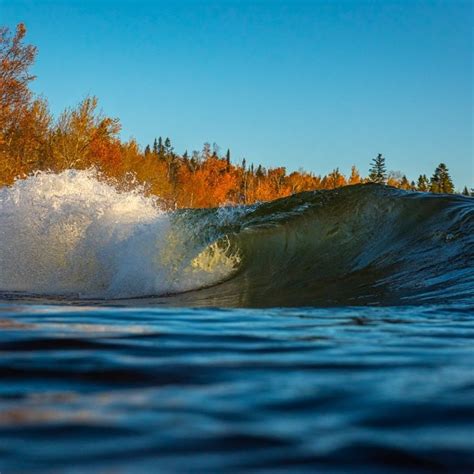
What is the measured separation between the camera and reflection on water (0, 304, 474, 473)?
1.25 metres

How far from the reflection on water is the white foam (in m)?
5.66

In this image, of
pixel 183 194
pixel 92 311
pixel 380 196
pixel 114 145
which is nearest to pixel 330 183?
pixel 183 194

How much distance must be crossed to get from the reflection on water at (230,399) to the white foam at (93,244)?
5662 mm

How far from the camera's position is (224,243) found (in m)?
10.3

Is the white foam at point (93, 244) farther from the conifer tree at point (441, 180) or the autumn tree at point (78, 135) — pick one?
the conifer tree at point (441, 180)

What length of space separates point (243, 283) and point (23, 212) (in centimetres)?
407

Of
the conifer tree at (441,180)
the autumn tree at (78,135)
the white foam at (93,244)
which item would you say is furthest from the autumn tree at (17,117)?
the conifer tree at (441,180)

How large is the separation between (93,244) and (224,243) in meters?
1.90

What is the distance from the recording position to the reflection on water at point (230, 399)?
4.11 ft

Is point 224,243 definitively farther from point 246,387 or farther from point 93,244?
point 246,387

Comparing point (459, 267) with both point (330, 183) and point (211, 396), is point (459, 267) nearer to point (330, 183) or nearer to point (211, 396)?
point (211, 396)

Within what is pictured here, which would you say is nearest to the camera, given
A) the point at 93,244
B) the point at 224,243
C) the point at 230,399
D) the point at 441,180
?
the point at 230,399

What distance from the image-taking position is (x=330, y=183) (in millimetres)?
115375

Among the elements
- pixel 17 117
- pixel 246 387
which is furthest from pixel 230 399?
pixel 17 117
